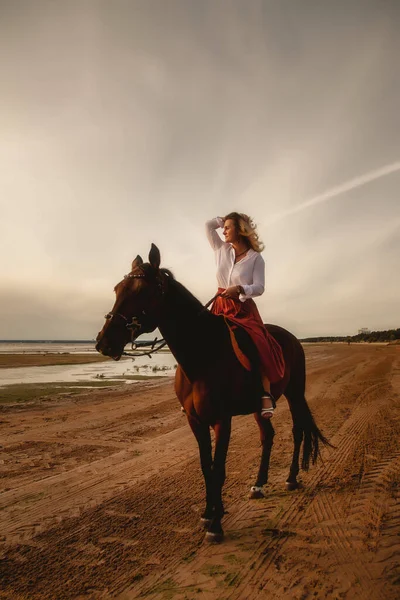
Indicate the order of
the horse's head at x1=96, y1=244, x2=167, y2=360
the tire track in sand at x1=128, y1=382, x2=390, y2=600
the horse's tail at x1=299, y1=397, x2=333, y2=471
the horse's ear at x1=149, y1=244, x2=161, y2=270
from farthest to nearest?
the horse's tail at x1=299, y1=397, x2=333, y2=471 < the horse's ear at x1=149, y1=244, x2=161, y2=270 < the horse's head at x1=96, y1=244, x2=167, y2=360 < the tire track in sand at x1=128, y1=382, x2=390, y2=600

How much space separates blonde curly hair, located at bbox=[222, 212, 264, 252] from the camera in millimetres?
4184

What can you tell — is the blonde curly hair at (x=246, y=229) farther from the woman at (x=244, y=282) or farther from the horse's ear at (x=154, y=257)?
the horse's ear at (x=154, y=257)

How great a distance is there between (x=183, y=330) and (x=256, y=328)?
99 cm

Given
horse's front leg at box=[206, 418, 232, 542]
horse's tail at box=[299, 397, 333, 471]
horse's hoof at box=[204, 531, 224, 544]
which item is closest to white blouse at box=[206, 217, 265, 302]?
horse's front leg at box=[206, 418, 232, 542]

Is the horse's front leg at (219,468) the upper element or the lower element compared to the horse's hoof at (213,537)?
upper

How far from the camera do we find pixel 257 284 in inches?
159

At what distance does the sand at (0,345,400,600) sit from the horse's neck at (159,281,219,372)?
1.75 metres

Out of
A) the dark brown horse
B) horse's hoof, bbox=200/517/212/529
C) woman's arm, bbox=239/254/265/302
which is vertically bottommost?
horse's hoof, bbox=200/517/212/529

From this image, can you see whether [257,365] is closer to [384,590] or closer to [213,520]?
[213,520]

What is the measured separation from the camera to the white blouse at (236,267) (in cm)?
402

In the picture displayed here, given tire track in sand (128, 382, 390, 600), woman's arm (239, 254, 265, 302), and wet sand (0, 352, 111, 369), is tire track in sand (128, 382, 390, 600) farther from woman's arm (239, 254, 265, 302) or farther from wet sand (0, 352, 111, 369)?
wet sand (0, 352, 111, 369)

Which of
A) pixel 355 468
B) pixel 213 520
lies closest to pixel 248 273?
pixel 213 520

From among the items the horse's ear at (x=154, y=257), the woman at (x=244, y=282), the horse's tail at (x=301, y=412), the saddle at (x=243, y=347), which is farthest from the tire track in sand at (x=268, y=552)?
the horse's ear at (x=154, y=257)

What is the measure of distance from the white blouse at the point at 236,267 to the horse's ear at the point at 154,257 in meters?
1.04
